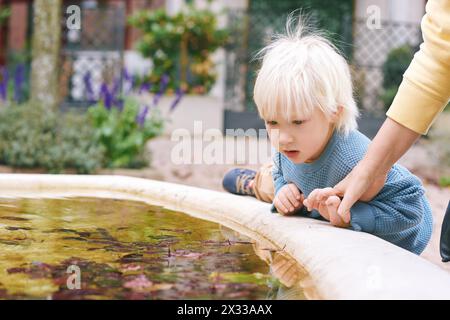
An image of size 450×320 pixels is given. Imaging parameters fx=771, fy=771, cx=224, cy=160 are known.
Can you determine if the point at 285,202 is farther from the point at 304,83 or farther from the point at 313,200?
the point at 304,83

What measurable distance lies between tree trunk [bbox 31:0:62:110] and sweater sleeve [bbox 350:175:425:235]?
5.46 meters

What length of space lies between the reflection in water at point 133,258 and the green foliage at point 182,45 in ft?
24.0

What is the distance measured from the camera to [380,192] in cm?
225

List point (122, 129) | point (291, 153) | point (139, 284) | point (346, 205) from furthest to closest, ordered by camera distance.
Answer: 1. point (122, 129)
2. point (291, 153)
3. point (346, 205)
4. point (139, 284)

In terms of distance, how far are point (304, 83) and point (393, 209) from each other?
464 millimetres

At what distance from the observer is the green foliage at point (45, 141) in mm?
5758

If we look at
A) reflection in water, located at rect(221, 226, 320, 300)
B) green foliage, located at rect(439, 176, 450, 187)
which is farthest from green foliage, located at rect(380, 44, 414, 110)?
reflection in water, located at rect(221, 226, 320, 300)

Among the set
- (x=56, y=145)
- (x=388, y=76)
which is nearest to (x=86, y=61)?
(x=388, y=76)

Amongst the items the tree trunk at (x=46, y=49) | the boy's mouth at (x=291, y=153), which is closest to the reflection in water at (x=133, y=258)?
the boy's mouth at (x=291, y=153)

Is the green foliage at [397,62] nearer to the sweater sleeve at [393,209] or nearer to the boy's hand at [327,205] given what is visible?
the sweater sleeve at [393,209]

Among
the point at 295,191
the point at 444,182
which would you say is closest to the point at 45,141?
the point at 444,182

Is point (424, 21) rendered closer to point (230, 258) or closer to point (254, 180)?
point (230, 258)

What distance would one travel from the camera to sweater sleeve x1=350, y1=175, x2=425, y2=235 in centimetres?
217

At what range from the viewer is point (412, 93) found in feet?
5.67
